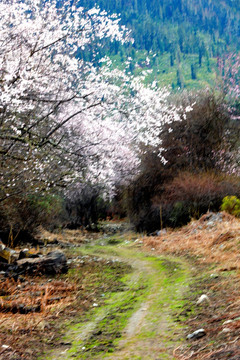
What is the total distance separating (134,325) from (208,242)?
5.44m

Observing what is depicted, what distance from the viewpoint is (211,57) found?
5344 inches

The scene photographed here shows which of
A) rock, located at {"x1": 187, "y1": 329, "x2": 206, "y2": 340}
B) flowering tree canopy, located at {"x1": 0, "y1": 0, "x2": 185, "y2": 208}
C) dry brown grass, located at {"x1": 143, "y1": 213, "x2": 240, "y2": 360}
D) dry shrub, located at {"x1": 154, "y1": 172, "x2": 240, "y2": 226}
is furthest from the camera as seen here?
dry shrub, located at {"x1": 154, "y1": 172, "x2": 240, "y2": 226}

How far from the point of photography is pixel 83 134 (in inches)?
487

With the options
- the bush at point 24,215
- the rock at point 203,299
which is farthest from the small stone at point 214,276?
the bush at point 24,215

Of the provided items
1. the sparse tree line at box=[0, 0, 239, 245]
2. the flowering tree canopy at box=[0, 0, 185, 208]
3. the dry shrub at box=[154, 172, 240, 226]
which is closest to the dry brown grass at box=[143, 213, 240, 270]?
the dry shrub at box=[154, 172, 240, 226]

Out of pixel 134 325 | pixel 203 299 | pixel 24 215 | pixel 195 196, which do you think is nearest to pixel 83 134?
pixel 24 215

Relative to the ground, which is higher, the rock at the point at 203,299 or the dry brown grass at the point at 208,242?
the rock at the point at 203,299

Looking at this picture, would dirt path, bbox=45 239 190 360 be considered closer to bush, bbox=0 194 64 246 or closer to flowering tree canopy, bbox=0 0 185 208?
flowering tree canopy, bbox=0 0 185 208

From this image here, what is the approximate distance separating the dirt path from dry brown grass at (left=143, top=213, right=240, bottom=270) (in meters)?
0.87

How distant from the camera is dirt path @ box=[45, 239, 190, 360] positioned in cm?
325

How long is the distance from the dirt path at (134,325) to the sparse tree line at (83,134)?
4.47m

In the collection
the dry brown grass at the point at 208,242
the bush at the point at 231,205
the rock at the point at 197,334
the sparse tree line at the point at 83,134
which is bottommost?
the dry brown grass at the point at 208,242

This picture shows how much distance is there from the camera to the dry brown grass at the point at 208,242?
7077 mm

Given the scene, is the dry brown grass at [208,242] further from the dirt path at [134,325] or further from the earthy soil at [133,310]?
the dirt path at [134,325]
